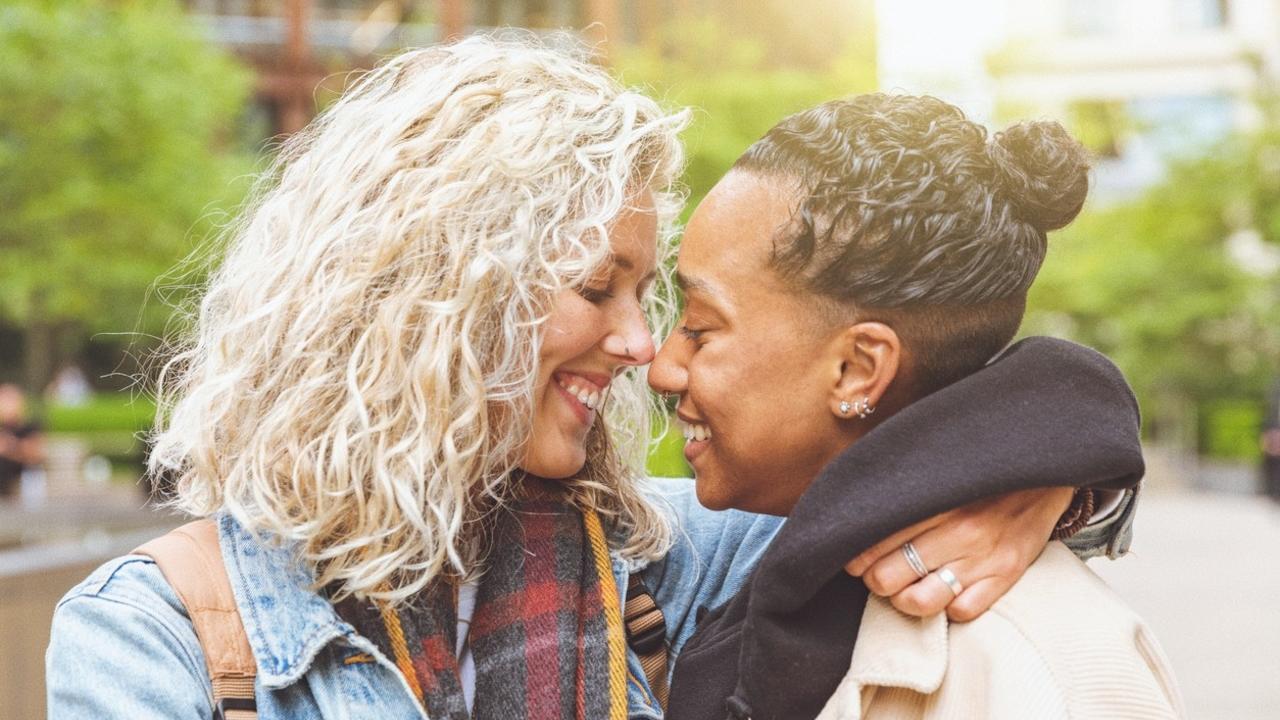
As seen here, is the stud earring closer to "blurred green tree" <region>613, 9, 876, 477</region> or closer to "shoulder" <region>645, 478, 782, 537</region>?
"shoulder" <region>645, 478, 782, 537</region>

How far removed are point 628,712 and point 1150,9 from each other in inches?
1483

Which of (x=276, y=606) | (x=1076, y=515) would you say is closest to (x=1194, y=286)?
(x=1076, y=515)

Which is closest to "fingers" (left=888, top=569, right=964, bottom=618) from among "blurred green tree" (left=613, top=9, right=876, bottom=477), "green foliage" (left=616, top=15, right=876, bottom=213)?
"blurred green tree" (left=613, top=9, right=876, bottom=477)

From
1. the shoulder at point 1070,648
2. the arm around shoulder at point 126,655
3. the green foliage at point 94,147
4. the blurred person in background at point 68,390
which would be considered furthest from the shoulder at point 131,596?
the blurred person in background at point 68,390

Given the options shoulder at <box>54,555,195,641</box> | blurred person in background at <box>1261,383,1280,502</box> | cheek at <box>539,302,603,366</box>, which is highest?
cheek at <box>539,302,603,366</box>

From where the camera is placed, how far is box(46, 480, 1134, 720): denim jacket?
1867 mm

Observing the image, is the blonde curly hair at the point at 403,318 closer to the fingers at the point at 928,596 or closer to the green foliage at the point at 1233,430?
the fingers at the point at 928,596

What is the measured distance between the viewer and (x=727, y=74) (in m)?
17.8

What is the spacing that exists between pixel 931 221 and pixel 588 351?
69cm

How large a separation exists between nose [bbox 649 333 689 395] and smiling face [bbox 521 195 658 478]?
0.39ft

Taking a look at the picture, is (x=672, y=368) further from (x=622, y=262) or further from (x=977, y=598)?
(x=977, y=598)

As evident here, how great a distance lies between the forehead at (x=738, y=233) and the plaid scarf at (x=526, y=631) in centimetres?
55

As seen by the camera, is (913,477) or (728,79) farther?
(728,79)

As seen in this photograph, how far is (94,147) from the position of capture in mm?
15758
